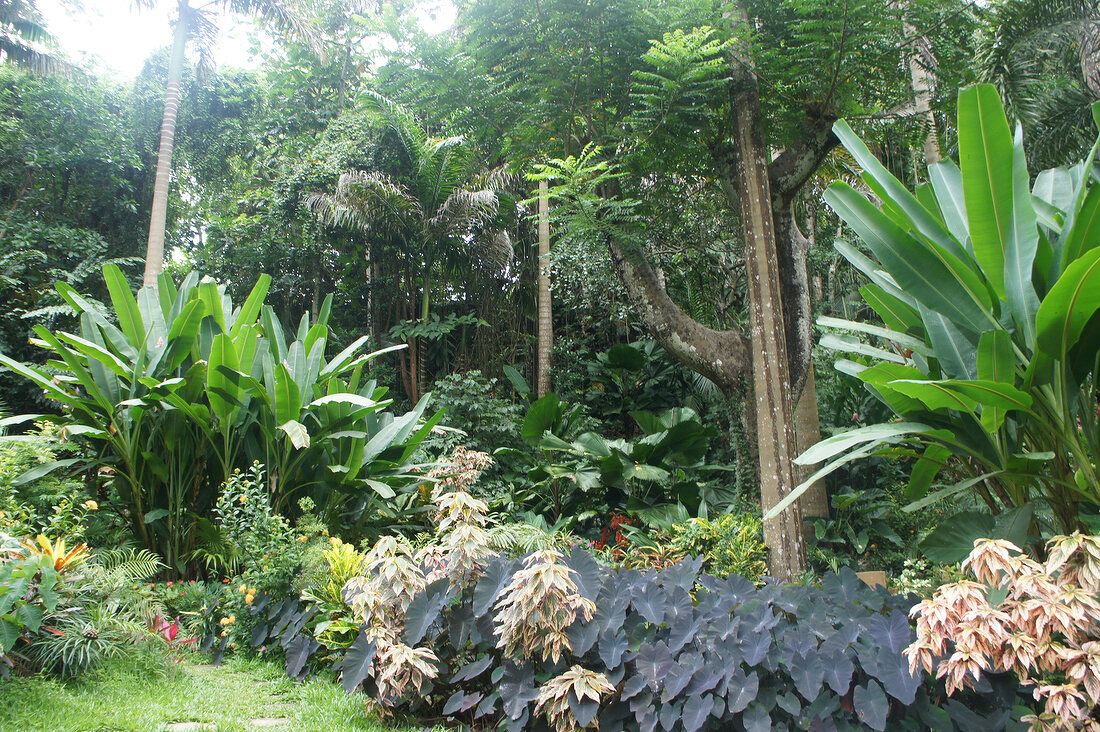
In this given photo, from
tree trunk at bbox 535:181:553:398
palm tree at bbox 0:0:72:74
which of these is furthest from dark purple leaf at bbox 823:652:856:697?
palm tree at bbox 0:0:72:74

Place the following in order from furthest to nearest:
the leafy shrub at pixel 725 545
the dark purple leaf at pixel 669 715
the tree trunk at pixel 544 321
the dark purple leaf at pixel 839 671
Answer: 1. the tree trunk at pixel 544 321
2. the leafy shrub at pixel 725 545
3. the dark purple leaf at pixel 669 715
4. the dark purple leaf at pixel 839 671

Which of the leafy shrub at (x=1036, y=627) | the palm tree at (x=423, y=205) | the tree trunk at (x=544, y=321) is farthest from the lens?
the palm tree at (x=423, y=205)

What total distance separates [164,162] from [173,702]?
9305 millimetres

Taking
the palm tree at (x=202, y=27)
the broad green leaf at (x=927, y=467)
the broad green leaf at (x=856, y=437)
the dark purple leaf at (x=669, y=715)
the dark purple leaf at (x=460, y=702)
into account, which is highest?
the palm tree at (x=202, y=27)

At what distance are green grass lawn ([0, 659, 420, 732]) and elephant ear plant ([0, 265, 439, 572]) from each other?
1.41 m

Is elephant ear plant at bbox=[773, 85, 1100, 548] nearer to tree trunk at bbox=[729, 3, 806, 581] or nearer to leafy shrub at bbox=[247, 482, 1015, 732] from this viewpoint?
leafy shrub at bbox=[247, 482, 1015, 732]

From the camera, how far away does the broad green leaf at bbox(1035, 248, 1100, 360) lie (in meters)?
1.86

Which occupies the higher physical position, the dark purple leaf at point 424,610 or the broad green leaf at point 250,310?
the broad green leaf at point 250,310

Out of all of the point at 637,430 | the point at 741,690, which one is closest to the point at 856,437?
the point at 741,690

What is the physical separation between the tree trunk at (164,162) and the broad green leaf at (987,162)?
29.1 feet

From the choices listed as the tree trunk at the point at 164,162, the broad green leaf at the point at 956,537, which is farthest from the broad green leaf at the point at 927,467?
the tree trunk at the point at 164,162

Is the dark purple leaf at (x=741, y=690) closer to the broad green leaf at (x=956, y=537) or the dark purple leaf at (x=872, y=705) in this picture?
the dark purple leaf at (x=872, y=705)

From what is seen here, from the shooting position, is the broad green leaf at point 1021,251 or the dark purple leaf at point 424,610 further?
the dark purple leaf at point 424,610

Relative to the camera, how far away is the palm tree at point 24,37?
10148 mm
